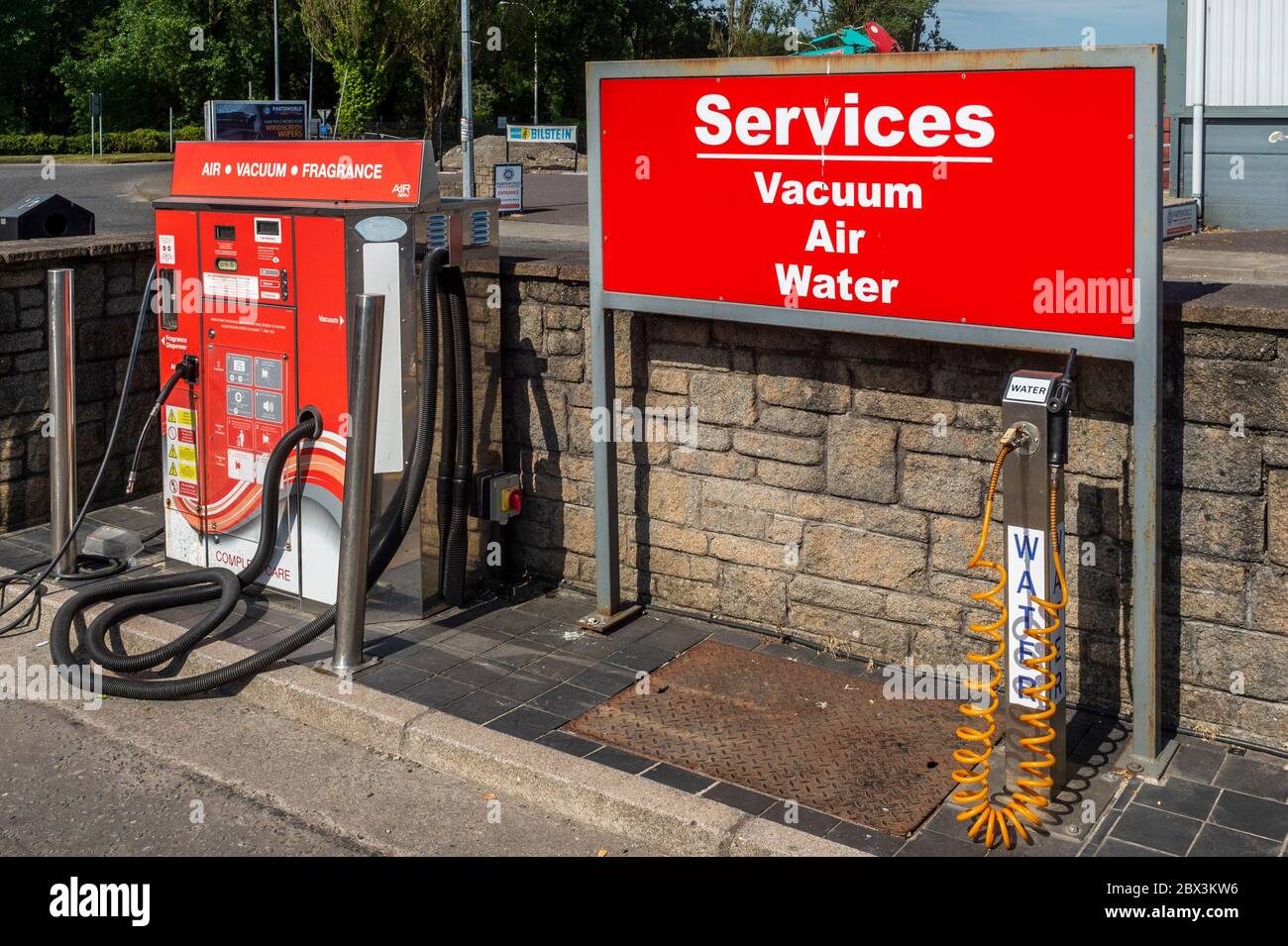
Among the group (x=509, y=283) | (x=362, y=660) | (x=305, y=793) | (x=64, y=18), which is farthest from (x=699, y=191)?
(x=64, y=18)

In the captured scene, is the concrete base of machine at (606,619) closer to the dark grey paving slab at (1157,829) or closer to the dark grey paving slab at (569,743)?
the dark grey paving slab at (569,743)

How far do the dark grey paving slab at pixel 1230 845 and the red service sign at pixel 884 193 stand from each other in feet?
5.77

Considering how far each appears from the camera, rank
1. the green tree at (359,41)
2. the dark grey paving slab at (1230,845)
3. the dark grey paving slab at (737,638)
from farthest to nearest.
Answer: the green tree at (359,41), the dark grey paving slab at (737,638), the dark grey paving slab at (1230,845)

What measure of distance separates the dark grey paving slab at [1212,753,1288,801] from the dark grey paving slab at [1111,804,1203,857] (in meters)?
0.36

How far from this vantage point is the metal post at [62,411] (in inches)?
296

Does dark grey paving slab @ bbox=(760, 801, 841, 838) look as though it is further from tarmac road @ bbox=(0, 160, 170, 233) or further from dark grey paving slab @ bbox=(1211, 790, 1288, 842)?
tarmac road @ bbox=(0, 160, 170, 233)

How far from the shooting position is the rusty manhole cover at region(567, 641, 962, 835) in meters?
5.21

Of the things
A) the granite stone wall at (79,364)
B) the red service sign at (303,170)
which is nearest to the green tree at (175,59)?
the granite stone wall at (79,364)

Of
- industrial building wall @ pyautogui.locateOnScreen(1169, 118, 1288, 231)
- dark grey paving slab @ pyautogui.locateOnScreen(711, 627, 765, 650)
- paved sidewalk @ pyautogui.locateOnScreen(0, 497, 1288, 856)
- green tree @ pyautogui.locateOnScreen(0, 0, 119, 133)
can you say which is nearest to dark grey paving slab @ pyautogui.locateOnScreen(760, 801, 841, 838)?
paved sidewalk @ pyautogui.locateOnScreen(0, 497, 1288, 856)

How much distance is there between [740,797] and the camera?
517 centimetres

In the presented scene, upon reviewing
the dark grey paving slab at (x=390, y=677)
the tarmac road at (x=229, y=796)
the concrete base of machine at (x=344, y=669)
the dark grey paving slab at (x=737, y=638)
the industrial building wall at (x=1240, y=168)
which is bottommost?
the tarmac road at (x=229, y=796)

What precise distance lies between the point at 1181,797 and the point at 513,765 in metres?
2.46
